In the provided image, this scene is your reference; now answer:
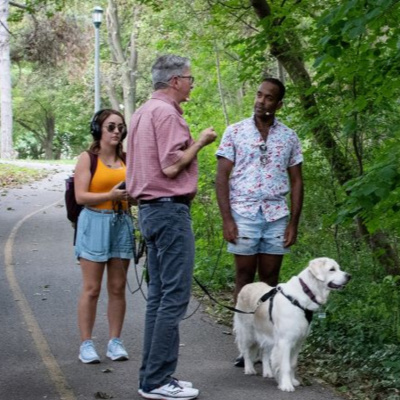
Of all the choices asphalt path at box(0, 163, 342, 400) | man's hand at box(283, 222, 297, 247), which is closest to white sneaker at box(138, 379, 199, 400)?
asphalt path at box(0, 163, 342, 400)

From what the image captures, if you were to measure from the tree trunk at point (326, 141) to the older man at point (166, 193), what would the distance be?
3605 mm

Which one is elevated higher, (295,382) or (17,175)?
(17,175)

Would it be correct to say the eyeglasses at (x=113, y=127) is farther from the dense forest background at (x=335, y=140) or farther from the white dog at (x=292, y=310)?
the white dog at (x=292, y=310)

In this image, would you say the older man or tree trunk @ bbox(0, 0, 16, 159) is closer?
the older man

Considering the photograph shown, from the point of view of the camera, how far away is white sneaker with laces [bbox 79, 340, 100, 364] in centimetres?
686

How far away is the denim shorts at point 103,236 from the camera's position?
6.85 m

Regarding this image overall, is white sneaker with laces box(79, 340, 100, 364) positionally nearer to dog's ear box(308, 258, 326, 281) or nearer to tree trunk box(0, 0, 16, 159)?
dog's ear box(308, 258, 326, 281)

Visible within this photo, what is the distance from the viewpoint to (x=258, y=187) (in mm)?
6633

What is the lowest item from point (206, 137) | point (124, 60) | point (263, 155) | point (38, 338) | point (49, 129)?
point (38, 338)

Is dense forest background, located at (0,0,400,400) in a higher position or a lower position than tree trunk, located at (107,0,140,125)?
lower

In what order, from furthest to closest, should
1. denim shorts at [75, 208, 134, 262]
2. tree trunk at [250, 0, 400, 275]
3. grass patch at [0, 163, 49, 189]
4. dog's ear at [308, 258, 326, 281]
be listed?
grass patch at [0, 163, 49, 189] < tree trunk at [250, 0, 400, 275] < denim shorts at [75, 208, 134, 262] < dog's ear at [308, 258, 326, 281]

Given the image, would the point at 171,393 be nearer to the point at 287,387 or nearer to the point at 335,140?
the point at 287,387

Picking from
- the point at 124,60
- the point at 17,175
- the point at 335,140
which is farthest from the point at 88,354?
Answer: the point at 124,60

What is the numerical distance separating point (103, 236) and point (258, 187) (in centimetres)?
132
